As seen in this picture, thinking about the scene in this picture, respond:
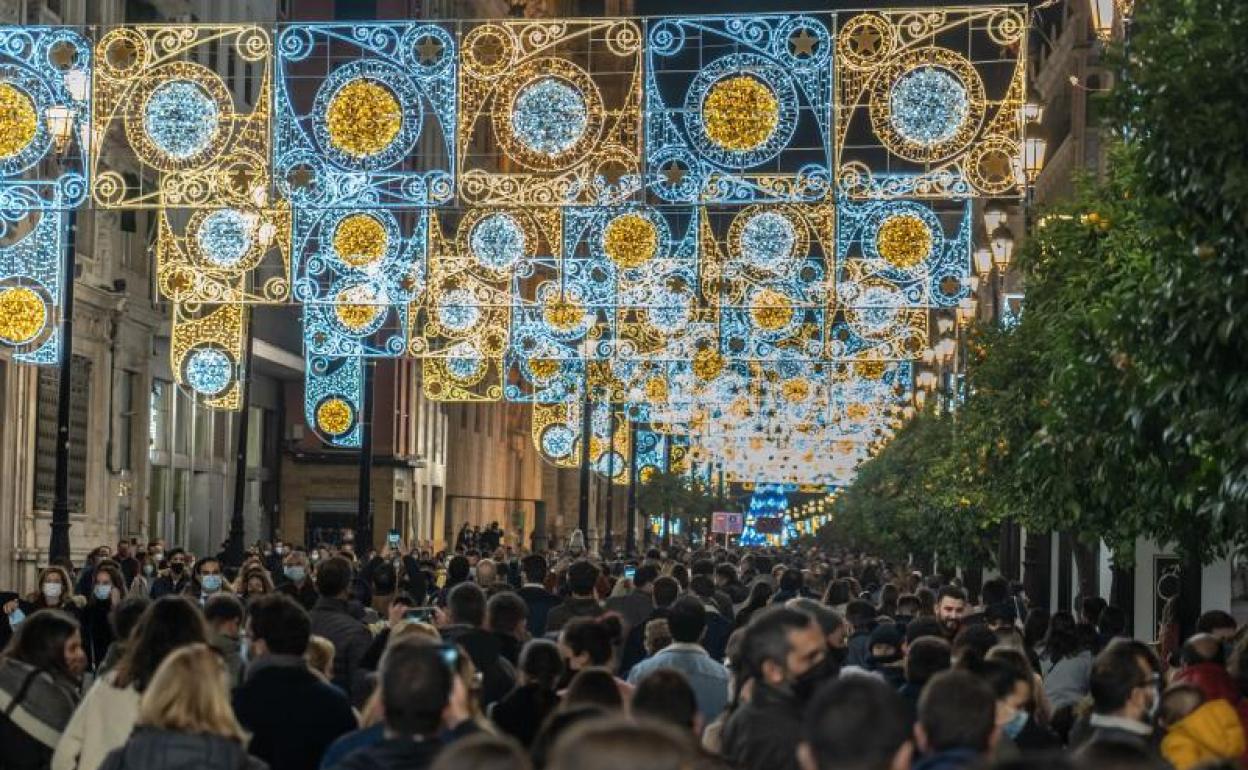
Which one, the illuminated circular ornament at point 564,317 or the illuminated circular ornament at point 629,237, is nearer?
the illuminated circular ornament at point 629,237

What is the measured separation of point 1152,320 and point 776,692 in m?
4.88

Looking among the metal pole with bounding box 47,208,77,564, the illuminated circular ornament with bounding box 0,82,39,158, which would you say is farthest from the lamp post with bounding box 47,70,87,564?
the illuminated circular ornament with bounding box 0,82,39,158

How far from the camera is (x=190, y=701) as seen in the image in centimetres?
949

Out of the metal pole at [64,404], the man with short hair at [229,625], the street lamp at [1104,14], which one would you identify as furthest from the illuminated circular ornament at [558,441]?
the man with short hair at [229,625]

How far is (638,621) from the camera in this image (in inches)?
868

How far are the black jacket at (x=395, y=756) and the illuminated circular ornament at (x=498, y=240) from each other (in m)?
25.7

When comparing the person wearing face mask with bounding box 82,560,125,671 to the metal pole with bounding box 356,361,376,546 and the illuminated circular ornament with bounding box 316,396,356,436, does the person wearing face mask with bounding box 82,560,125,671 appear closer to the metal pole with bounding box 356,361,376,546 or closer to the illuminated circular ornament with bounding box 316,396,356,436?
the metal pole with bounding box 356,361,376,546

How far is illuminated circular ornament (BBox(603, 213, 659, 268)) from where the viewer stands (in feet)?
107

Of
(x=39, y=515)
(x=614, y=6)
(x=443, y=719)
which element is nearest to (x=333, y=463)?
(x=39, y=515)

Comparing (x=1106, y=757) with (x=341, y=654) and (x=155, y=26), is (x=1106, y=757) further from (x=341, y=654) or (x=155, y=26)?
(x=155, y=26)

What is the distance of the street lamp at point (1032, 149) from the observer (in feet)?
88.0

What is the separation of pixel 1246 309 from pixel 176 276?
77.4 feet

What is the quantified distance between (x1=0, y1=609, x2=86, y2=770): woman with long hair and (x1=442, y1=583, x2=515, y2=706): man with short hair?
237 centimetres

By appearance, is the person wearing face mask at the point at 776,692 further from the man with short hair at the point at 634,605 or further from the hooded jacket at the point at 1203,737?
the man with short hair at the point at 634,605
